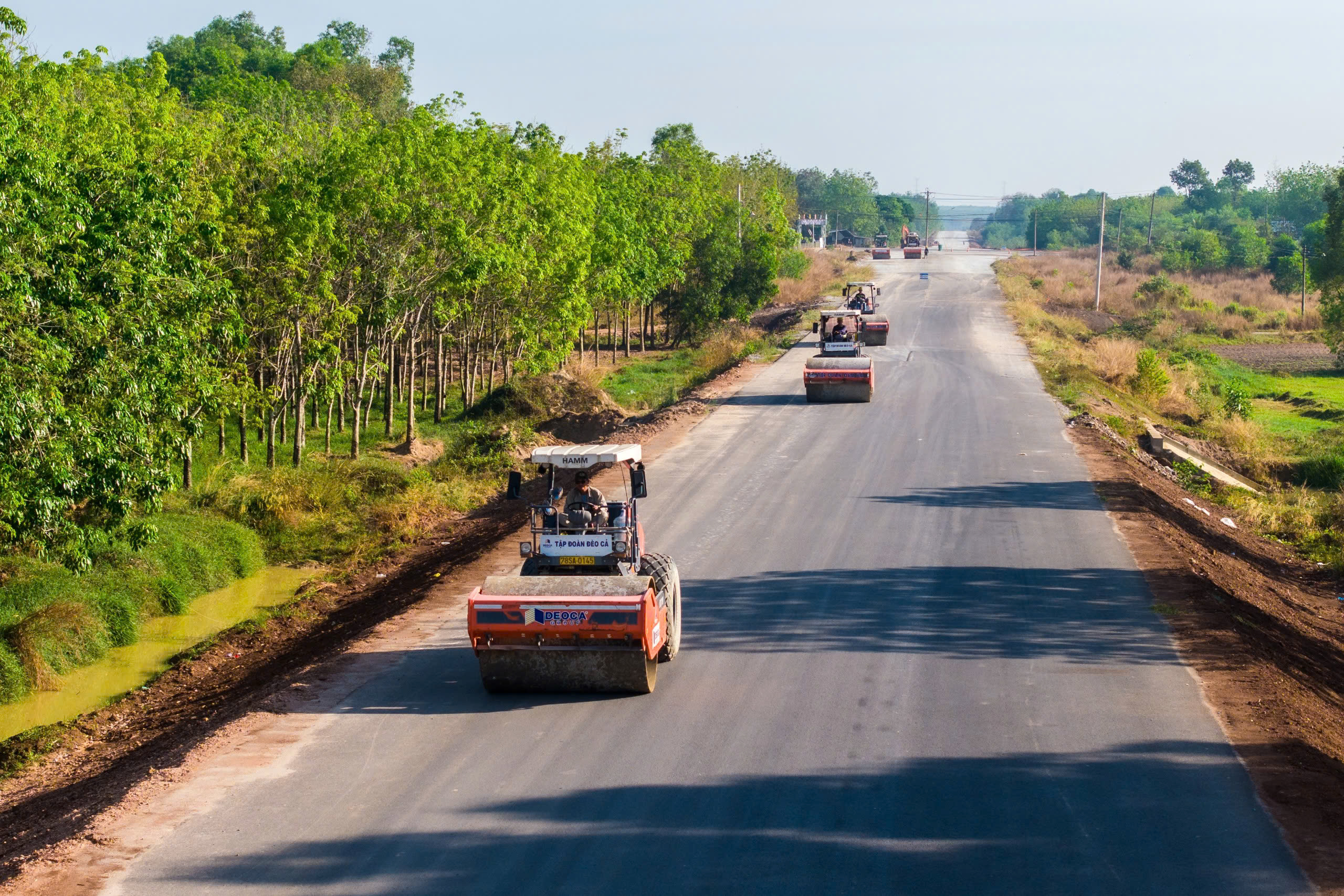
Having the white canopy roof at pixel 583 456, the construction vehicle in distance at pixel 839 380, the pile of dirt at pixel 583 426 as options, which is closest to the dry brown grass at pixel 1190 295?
the construction vehicle in distance at pixel 839 380

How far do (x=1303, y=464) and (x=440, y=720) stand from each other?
3226 centimetres

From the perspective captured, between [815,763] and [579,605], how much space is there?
9.60ft

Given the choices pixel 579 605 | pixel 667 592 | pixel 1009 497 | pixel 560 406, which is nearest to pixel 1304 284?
pixel 560 406

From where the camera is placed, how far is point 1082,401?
3903cm

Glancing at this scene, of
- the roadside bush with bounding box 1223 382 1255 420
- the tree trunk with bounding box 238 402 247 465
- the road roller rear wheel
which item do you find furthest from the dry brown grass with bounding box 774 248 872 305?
the road roller rear wheel

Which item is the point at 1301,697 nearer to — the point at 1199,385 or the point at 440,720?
the point at 440,720

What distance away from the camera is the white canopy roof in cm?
1409

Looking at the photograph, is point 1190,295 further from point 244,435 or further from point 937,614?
point 937,614

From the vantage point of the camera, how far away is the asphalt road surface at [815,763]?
952 cm

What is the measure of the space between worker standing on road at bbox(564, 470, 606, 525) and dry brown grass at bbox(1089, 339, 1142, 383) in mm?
36334

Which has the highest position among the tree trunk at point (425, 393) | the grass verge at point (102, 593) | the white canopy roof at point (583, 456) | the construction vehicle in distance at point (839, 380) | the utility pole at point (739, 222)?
the utility pole at point (739, 222)

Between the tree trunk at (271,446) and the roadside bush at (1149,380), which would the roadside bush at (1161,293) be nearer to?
the roadside bush at (1149,380)

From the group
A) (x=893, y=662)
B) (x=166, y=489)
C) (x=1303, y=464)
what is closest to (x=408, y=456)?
(x=166, y=489)

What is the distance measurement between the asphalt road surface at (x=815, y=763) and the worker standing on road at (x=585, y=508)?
6.85 feet
